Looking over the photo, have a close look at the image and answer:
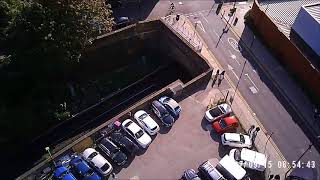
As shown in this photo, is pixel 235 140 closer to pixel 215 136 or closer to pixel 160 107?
pixel 215 136

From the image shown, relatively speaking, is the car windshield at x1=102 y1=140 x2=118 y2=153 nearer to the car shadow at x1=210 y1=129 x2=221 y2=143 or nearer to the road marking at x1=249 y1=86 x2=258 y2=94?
the car shadow at x1=210 y1=129 x2=221 y2=143

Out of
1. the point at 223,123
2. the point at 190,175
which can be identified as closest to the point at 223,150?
the point at 223,123

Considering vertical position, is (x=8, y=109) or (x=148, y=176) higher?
(x=8, y=109)

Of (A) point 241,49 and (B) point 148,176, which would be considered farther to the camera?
(A) point 241,49

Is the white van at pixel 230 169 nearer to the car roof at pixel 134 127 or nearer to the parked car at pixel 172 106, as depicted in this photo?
the parked car at pixel 172 106

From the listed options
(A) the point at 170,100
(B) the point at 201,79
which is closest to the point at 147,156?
(A) the point at 170,100

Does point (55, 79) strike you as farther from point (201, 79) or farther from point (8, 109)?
point (201, 79)

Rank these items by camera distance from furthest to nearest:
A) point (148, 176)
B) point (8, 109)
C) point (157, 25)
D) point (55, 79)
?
1. point (157, 25)
2. point (55, 79)
3. point (8, 109)
4. point (148, 176)
